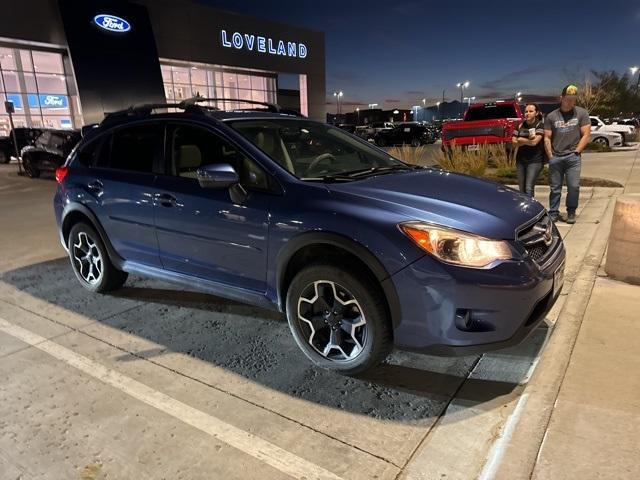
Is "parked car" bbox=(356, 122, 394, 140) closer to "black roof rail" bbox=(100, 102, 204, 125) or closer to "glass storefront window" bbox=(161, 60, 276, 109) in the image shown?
"glass storefront window" bbox=(161, 60, 276, 109)

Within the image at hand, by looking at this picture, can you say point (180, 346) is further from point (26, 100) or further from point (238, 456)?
point (26, 100)

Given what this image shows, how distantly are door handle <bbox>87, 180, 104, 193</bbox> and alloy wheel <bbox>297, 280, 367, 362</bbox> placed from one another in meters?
2.33

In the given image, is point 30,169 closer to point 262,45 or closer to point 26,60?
point 26,60

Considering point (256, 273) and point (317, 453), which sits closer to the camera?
point (317, 453)

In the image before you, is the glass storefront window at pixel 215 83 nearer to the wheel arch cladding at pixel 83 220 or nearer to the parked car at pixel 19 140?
the parked car at pixel 19 140

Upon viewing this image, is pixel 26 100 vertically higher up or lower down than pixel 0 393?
higher up

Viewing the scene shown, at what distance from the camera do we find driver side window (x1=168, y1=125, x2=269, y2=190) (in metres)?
3.37

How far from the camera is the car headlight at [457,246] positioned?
265 centimetres

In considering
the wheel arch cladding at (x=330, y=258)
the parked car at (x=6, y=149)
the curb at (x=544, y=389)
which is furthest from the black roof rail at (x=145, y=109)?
the parked car at (x=6, y=149)

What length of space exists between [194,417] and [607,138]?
933 inches

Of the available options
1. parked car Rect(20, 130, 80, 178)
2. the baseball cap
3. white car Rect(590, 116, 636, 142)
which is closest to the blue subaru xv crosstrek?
the baseball cap

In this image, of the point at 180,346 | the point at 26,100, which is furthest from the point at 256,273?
the point at 26,100

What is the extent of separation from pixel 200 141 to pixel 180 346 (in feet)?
5.12

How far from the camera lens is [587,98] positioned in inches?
1091
